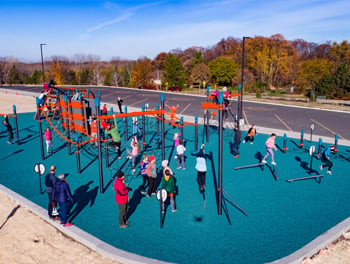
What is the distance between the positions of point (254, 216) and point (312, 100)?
3680 cm

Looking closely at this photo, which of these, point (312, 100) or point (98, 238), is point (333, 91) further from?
point (98, 238)

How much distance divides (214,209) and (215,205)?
0.31m

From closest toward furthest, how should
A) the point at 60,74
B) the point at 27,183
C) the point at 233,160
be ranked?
the point at 27,183 < the point at 233,160 < the point at 60,74

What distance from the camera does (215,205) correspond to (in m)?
9.69

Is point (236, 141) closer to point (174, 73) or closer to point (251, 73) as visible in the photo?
point (174, 73)

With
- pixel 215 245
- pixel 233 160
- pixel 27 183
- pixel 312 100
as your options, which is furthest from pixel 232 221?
pixel 312 100

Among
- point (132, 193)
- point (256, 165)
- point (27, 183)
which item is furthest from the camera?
point (256, 165)

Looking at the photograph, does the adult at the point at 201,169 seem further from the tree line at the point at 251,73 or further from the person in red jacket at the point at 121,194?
the tree line at the point at 251,73

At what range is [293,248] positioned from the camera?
7254 millimetres

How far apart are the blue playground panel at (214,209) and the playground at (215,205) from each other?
0.08 ft

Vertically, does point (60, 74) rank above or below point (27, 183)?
above

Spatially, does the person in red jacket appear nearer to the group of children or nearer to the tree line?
the group of children

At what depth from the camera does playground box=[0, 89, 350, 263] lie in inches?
291

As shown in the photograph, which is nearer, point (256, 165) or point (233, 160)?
point (256, 165)
